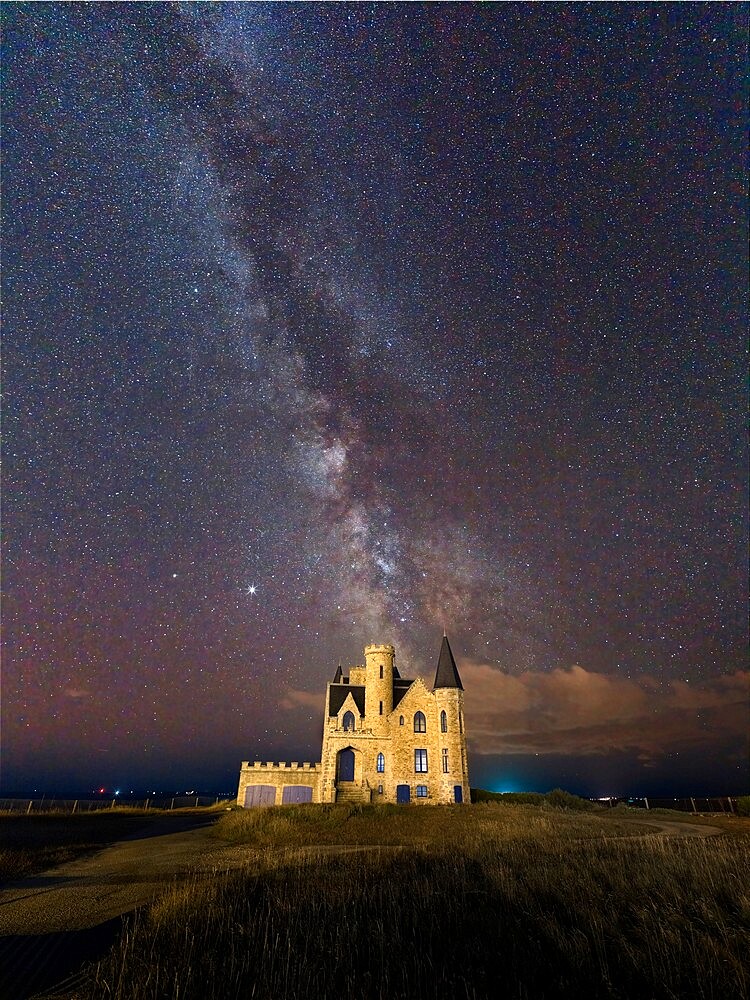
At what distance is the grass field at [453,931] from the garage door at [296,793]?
3573cm

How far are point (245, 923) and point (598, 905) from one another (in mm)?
6547

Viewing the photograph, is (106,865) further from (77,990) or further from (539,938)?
(539,938)

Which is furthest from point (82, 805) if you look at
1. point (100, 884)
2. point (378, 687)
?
point (100, 884)

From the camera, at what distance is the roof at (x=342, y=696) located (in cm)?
4972

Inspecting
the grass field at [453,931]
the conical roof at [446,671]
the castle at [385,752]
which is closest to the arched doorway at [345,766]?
the castle at [385,752]

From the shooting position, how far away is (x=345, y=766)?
46.5 metres

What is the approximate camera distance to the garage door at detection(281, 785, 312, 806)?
46125mm

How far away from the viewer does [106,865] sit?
17.1m

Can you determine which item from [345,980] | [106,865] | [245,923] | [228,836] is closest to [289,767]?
[228,836]

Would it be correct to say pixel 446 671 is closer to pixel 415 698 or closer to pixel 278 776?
pixel 415 698

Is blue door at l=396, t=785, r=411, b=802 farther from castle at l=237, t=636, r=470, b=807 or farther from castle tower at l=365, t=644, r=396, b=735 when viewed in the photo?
castle tower at l=365, t=644, r=396, b=735

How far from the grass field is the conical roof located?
33.7m

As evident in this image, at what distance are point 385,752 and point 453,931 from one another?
4101 cm

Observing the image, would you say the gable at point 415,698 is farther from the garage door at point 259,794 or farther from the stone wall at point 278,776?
the garage door at point 259,794
